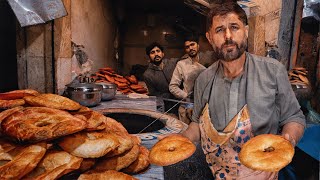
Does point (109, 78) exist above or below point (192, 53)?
below

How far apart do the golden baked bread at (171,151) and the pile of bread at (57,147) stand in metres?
0.16

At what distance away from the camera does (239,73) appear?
8.49 feet

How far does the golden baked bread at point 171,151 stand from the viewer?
1.79 meters

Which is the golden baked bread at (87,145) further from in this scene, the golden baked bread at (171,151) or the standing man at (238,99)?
the standing man at (238,99)

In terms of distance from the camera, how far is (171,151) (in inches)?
76.5

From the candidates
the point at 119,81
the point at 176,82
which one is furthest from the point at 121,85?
the point at 176,82

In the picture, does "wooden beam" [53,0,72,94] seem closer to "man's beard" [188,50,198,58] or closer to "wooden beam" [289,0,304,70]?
"man's beard" [188,50,198,58]

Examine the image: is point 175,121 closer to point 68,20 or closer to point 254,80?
point 254,80

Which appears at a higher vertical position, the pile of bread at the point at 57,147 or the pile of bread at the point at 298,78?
the pile of bread at the point at 298,78

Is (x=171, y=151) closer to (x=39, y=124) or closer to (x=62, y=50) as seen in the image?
(x=39, y=124)

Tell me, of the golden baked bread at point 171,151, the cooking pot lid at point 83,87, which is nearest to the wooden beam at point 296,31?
the cooking pot lid at point 83,87

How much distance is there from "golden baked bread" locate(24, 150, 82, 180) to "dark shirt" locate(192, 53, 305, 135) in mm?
1695

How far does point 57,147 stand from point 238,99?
183cm

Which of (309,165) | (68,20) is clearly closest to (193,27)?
(68,20)
